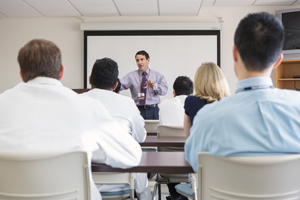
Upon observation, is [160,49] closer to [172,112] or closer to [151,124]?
[151,124]

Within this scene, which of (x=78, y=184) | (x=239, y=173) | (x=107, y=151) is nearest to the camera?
(x=239, y=173)

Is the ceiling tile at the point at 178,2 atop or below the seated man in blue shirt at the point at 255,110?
atop

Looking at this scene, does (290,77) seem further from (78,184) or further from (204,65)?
(78,184)

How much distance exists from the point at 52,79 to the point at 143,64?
4.12 meters

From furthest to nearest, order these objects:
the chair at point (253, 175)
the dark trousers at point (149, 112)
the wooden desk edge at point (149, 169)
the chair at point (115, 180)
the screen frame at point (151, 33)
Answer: the screen frame at point (151, 33)
the dark trousers at point (149, 112)
the chair at point (115, 180)
the wooden desk edge at point (149, 169)
the chair at point (253, 175)

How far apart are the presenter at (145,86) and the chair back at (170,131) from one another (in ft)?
8.30

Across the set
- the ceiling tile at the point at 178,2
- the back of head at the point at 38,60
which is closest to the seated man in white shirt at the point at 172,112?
the back of head at the point at 38,60

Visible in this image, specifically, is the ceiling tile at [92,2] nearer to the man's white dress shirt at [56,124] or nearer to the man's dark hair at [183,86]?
the man's dark hair at [183,86]

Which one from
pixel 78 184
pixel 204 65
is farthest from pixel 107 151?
pixel 204 65

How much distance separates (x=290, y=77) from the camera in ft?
21.8

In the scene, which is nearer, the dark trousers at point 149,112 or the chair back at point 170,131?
the chair back at point 170,131

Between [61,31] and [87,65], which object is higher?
[61,31]

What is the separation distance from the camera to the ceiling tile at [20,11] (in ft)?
20.7

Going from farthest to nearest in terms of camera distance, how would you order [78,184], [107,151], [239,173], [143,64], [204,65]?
[143,64], [204,65], [107,151], [78,184], [239,173]
